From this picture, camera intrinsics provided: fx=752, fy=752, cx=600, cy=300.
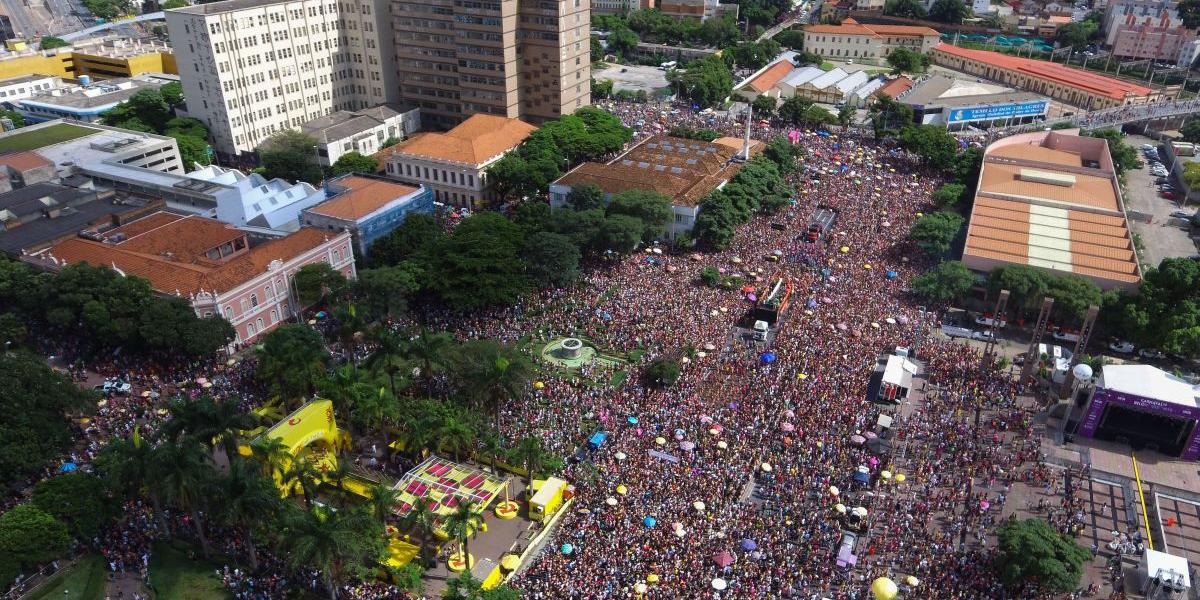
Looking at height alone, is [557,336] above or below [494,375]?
below

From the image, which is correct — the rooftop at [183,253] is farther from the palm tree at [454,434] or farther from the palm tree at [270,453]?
the palm tree at [454,434]

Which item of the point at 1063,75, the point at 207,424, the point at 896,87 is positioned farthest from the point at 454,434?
the point at 1063,75

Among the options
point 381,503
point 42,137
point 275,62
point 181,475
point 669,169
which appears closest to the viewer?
point 181,475

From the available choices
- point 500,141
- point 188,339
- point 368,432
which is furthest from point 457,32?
point 368,432

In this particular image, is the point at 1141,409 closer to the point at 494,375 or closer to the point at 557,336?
the point at 557,336

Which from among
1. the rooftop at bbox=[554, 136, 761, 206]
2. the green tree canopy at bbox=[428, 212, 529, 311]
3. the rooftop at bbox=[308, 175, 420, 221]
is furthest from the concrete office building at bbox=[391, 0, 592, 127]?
the green tree canopy at bbox=[428, 212, 529, 311]

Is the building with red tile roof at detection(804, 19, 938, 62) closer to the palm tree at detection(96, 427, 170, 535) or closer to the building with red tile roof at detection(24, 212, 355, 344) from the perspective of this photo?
the building with red tile roof at detection(24, 212, 355, 344)

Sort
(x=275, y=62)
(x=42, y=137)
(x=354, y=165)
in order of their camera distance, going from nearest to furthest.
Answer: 1. (x=354, y=165)
2. (x=42, y=137)
3. (x=275, y=62)

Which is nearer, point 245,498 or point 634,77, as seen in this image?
point 245,498
